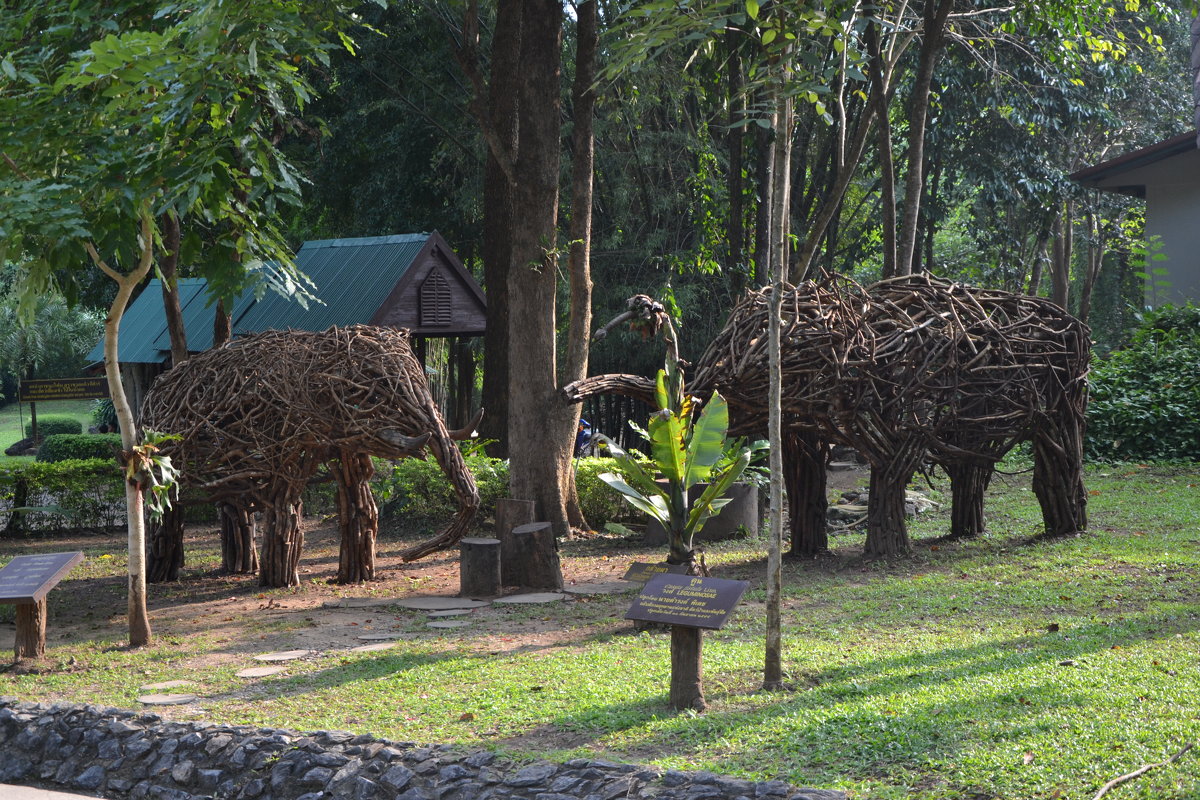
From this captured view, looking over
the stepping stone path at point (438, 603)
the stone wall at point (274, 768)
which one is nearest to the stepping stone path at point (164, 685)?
the stone wall at point (274, 768)

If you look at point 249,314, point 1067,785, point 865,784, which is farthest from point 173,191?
point 249,314

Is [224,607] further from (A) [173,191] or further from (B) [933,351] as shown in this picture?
(B) [933,351]

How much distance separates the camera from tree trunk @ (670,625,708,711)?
6.54m

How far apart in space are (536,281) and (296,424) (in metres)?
3.83

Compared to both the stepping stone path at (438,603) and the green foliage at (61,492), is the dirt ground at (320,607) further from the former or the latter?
the green foliage at (61,492)

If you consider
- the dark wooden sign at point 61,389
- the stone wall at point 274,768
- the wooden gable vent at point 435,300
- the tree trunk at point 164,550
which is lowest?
the stone wall at point 274,768

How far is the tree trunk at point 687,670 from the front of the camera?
6.54 metres

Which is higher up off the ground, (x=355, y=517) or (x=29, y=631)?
(x=355, y=517)

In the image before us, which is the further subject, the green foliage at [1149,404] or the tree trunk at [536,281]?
the green foliage at [1149,404]

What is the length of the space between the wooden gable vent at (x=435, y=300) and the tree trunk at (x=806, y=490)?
7.39m

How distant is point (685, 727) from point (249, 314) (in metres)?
13.9

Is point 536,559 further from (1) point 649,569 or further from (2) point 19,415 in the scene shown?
(2) point 19,415

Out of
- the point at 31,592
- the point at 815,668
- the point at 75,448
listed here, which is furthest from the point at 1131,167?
the point at 75,448

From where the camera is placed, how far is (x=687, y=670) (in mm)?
6539
